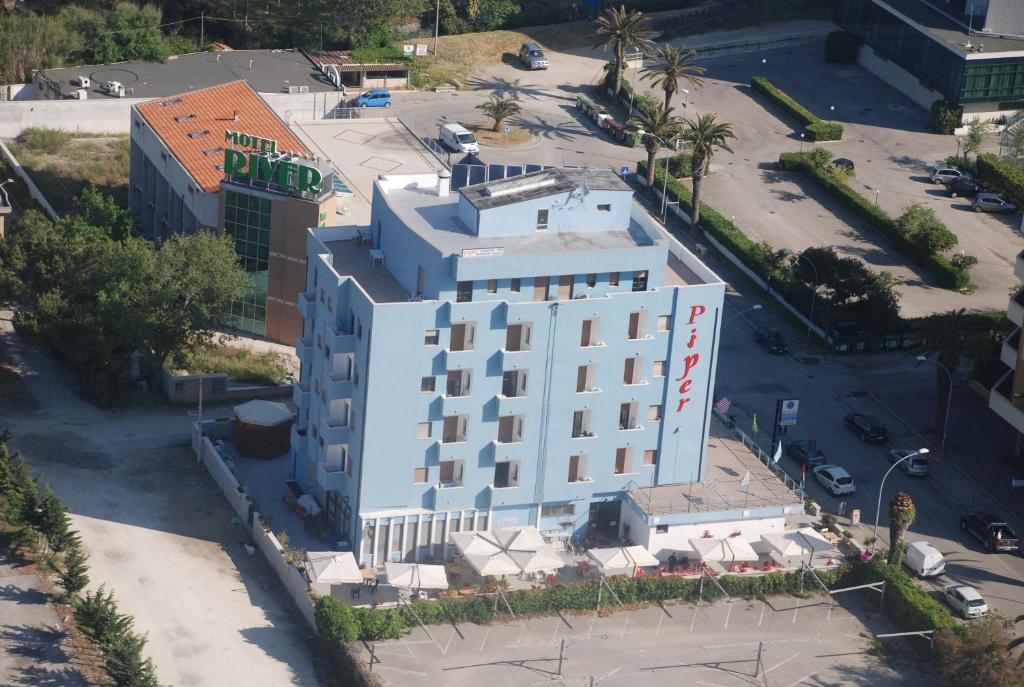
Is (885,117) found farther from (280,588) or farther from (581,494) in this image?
(280,588)

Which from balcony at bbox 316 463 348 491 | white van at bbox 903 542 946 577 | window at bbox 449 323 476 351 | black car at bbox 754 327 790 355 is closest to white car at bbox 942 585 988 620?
white van at bbox 903 542 946 577

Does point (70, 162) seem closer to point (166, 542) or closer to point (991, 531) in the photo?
point (166, 542)

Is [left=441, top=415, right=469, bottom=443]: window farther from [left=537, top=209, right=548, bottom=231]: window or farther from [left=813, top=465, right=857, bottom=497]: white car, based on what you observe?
[left=813, top=465, right=857, bottom=497]: white car

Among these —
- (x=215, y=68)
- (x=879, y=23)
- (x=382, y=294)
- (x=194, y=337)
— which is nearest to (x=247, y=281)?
(x=194, y=337)

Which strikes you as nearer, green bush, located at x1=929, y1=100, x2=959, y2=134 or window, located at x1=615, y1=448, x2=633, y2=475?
window, located at x1=615, y1=448, x2=633, y2=475

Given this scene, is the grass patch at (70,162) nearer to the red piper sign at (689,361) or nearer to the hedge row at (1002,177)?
the red piper sign at (689,361)

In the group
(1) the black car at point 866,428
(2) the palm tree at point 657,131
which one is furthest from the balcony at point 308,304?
(2) the palm tree at point 657,131
